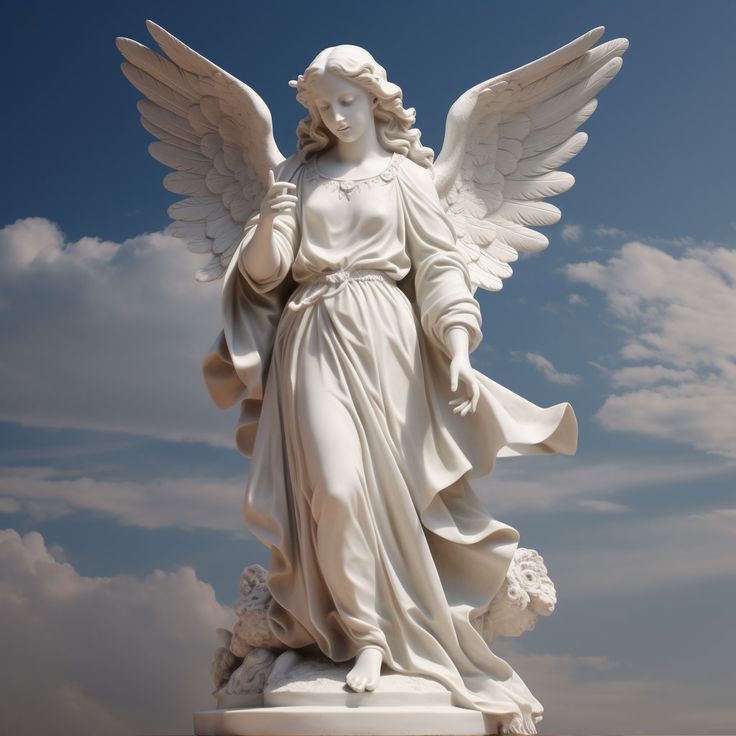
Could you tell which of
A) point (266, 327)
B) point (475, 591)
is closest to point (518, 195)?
point (266, 327)

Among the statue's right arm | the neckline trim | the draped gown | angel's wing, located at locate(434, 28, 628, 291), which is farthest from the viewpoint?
angel's wing, located at locate(434, 28, 628, 291)

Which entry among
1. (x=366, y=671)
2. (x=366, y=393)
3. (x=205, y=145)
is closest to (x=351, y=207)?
(x=366, y=393)

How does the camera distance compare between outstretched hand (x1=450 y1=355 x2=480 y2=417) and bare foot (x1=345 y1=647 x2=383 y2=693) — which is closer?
bare foot (x1=345 y1=647 x2=383 y2=693)

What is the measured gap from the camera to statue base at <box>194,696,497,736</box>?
6082 mm

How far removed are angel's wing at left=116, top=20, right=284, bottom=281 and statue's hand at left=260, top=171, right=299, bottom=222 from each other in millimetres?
801

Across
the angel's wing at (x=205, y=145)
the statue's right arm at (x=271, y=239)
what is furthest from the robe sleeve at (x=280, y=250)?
the angel's wing at (x=205, y=145)

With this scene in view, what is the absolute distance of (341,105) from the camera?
22.7 feet

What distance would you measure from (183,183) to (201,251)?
0.44 m

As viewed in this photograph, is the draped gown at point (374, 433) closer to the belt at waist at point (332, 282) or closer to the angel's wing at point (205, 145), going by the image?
the belt at waist at point (332, 282)

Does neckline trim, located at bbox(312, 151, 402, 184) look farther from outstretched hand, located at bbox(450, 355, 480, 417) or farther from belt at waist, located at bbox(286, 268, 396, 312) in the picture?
outstretched hand, located at bbox(450, 355, 480, 417)

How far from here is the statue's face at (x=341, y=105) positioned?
22.5ft

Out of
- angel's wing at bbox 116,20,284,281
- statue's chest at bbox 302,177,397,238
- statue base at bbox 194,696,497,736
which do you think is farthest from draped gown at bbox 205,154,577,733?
angel's wing at bbox 116,20,284,281

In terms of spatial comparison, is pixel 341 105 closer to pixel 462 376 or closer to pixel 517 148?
pixel 517 148

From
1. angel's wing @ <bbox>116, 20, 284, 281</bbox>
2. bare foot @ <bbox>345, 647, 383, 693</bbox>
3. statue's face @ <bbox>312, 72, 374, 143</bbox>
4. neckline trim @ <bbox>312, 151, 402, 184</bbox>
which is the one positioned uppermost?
angel's wing @ <bbox>116, 20, 284, 281</bbox>
